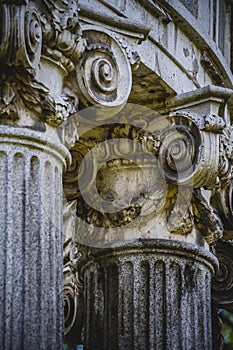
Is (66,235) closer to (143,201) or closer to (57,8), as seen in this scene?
(143,201)

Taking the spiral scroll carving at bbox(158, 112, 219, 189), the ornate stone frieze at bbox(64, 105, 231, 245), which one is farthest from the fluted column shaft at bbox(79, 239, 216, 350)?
the spiral scroll carving at bbox(158, 112, 219, 189)

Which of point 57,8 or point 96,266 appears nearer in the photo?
point 57,8

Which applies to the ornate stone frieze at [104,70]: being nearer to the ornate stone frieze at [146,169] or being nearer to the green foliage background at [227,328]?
the ornate stone frieze at [146,169]

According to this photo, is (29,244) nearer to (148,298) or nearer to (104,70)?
(104,70)

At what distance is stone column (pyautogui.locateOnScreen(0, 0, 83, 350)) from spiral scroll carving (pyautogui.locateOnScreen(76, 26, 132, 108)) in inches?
23.5

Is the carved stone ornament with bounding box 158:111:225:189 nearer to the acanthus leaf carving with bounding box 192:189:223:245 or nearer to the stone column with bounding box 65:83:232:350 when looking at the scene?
the stone column with bounding box 65:83:232:350

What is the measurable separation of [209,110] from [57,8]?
9.41ft

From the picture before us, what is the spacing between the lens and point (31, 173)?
19.3 metres

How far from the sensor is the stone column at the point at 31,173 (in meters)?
18.9

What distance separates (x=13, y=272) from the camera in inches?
743

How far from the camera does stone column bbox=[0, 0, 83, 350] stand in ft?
61.9

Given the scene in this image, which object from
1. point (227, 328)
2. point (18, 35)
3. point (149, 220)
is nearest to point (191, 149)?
point (149, 220)

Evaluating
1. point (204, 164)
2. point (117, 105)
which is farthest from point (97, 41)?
point (204, 164)

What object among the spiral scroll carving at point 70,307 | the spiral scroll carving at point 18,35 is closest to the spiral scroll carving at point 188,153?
the spiral scroll carving at point 18,35
